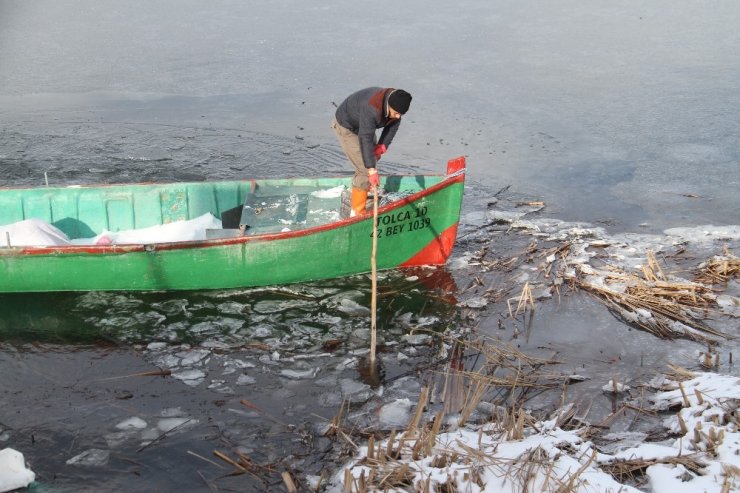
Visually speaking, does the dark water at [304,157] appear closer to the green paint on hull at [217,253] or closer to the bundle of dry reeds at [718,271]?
the green paint on hull at [217,253]

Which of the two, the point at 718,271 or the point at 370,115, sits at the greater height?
the point at 370,115

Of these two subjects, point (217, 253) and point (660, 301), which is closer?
point (660, 301)

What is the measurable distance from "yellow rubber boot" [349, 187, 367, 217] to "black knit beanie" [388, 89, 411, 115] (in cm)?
111

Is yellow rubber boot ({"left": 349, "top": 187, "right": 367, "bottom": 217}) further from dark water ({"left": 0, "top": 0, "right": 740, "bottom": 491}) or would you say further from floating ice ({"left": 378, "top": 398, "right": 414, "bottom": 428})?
floating ice ({"left": 378, "top": 398, "right": 414, "bottom": 428})

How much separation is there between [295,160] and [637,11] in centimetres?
1026

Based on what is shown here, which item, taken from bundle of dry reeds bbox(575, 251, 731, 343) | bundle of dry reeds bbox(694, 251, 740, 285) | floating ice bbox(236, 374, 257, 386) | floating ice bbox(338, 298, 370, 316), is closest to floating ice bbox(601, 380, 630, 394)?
bundle of dry reeds bbox(575, 251, 731, 343)

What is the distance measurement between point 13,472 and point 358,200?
14.0 ft

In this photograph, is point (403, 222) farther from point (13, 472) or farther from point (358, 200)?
point (13, 472)

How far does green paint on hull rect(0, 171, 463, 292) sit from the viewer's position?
310 inches

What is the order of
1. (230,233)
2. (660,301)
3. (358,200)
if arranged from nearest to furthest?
(660,301), (358,200), (230,233)

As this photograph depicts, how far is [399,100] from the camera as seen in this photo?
7469 millimetres

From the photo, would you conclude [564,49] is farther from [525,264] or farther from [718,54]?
[525,264]

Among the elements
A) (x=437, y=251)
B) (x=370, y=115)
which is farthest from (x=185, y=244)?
(x=437, y=251)

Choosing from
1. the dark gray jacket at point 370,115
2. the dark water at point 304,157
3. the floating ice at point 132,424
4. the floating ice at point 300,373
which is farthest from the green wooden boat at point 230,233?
the floating ice at point 132,424
